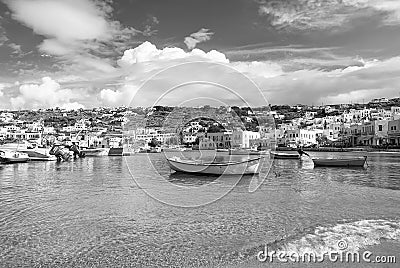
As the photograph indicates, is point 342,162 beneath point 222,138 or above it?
beneath

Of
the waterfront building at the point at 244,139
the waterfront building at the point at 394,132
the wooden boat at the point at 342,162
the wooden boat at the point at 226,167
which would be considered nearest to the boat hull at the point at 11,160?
the wooden boat at the point at 226,167

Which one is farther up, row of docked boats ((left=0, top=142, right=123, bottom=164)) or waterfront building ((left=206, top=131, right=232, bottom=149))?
waterfront building ((left=206, top=131, right=232, bottom=149))

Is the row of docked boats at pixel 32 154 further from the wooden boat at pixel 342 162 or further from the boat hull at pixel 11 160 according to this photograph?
the wooden boat at pixel 342 162

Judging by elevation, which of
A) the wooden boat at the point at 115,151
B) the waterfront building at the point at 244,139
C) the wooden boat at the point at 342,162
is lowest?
the wooden boat at the point at 115,151

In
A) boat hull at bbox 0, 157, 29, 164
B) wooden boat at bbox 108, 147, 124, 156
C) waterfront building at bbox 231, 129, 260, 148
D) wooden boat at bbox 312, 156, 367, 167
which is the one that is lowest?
wooden boat at bbox 108, 147, 124, 156

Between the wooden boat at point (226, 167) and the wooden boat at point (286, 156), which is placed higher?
the wooden boat at point (226, 167)

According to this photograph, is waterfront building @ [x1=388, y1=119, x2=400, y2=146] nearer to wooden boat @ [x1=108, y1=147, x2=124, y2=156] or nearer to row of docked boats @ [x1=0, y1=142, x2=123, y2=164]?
wooden boat @ [x1=108, y1=147, x2=124, y2=156]

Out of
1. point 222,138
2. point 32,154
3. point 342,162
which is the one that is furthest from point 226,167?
point 222,138

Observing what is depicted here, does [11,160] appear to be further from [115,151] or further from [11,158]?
[115,151]

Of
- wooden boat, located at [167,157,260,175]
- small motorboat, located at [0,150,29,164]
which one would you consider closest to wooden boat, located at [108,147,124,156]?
small motorboat, located at [0,150,29,164]

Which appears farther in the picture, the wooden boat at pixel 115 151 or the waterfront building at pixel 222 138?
the waterfront building at pixel 222 138

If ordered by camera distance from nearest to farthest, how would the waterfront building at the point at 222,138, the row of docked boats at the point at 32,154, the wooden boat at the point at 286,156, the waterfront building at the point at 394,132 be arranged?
the row of docked boats at the point at 32,154 → the wooden boat at the point at 286,156 → the waterfront building at the point at 394,132 → the waterfront building at the point at 222,138

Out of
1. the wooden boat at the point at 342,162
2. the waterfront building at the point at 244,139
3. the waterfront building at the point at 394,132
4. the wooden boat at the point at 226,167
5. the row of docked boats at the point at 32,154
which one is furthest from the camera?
the waterfront building at the point at 244,139

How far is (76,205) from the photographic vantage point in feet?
42.4
